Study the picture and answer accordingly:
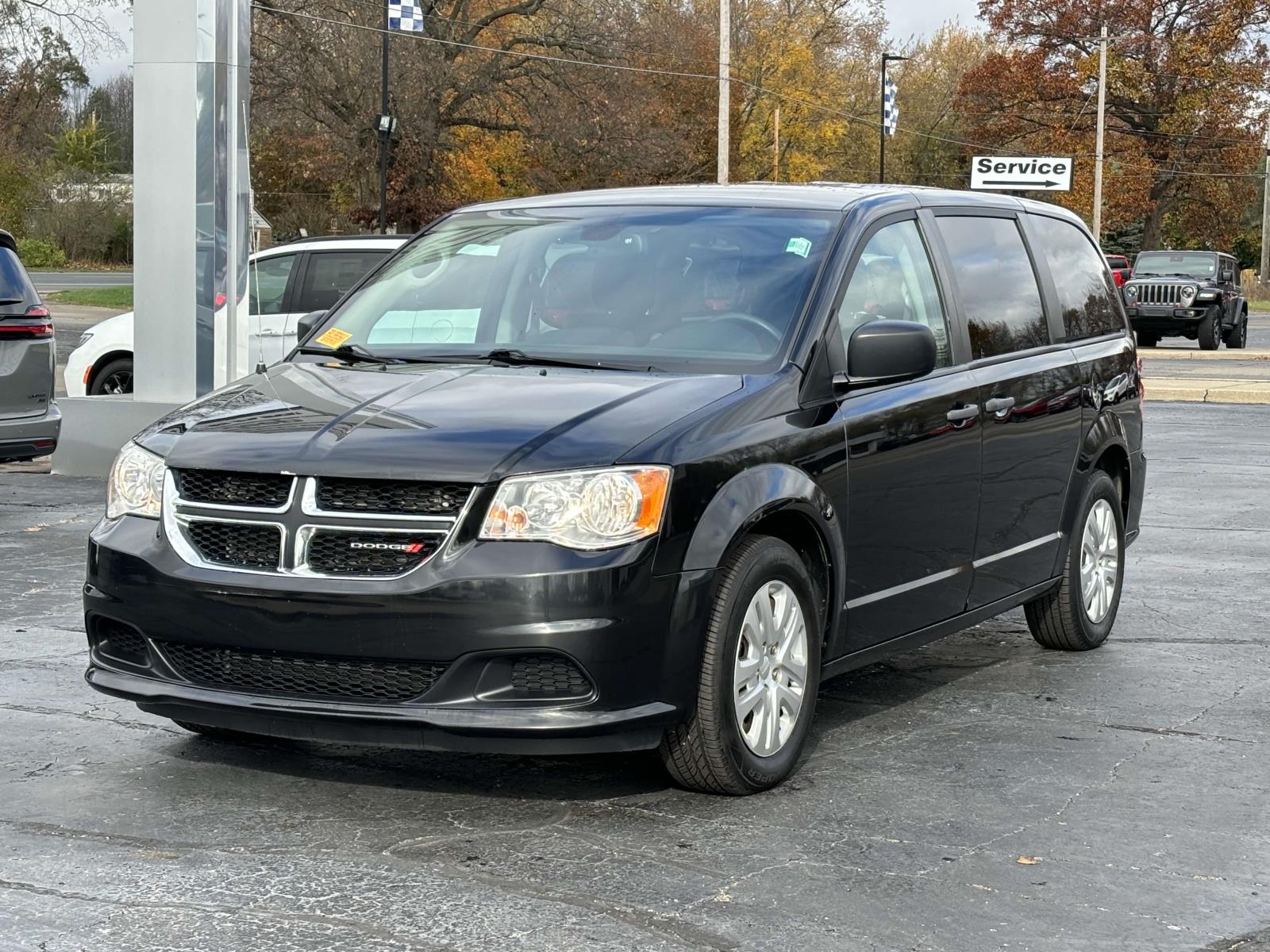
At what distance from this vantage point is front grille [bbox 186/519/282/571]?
16.0 ft

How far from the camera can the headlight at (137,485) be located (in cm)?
518

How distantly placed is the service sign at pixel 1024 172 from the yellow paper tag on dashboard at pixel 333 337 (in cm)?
4117

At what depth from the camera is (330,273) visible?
51.5 feet

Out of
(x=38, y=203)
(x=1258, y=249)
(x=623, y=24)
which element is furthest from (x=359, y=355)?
(x=1258, y=249)

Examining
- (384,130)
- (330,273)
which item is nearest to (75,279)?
(384,130)

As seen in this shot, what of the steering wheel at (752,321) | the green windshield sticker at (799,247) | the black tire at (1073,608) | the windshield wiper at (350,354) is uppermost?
the green windshield sticker at (799,247)

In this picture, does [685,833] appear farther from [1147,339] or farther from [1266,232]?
[1266,232]

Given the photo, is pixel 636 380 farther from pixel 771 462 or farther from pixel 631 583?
pixel 631 583

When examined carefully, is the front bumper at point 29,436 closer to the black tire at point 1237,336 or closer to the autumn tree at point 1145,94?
the black tire at point 1237,336

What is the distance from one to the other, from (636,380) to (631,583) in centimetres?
85

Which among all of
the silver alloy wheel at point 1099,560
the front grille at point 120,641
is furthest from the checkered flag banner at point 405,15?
the front grille at point 120,641

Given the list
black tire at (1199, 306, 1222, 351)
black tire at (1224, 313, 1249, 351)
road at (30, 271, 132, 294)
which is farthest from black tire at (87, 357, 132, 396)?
road at (30, 271, 132, 294)

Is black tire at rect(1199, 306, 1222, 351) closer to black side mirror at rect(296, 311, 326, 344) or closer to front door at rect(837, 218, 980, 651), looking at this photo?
front door at rect(837, 218, 980, 651)

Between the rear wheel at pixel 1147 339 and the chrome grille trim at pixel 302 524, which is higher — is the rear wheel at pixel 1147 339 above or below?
below
